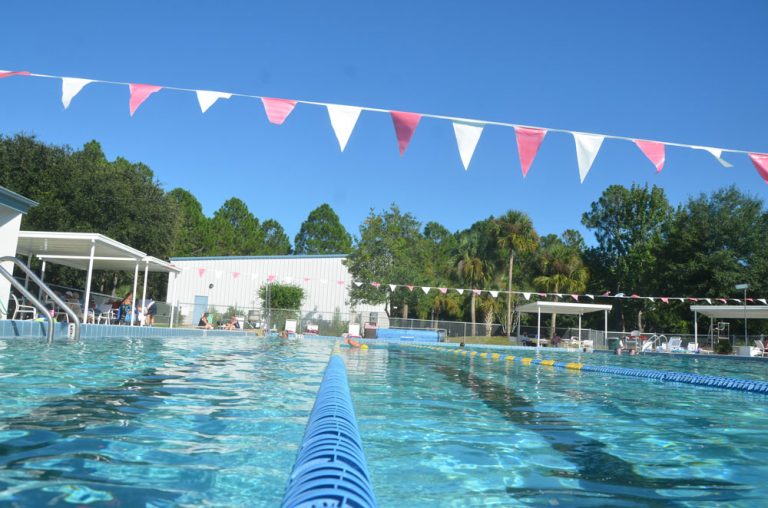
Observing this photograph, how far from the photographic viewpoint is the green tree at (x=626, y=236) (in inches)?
1676

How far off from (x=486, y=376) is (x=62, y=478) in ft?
26.4

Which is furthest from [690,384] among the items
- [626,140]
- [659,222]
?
[659,222]

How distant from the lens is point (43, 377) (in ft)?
19.5

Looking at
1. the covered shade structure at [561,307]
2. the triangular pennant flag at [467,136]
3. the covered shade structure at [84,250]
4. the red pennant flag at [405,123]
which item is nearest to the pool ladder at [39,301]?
the covered shade structure at [84,250]

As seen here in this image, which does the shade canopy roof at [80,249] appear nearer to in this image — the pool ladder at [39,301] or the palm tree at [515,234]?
the pool ladder at [39,301]

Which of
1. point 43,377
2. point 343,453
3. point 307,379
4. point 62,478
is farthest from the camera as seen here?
point 307,379

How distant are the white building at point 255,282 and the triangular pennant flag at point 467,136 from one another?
88.5 feet

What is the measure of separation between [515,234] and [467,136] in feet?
99.3

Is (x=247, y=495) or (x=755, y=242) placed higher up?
(x=755, y=242)

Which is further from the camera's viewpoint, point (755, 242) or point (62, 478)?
point (755, 242)

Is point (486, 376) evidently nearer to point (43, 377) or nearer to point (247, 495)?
point (43, 377)

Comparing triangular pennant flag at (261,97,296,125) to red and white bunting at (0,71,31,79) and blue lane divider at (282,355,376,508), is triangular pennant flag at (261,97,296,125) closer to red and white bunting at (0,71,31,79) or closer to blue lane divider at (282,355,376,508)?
red and white bunting at (0,71,31,79)

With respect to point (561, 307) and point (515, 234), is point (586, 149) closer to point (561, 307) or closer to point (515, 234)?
point (561, 307)

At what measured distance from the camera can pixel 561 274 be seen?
131 ft
